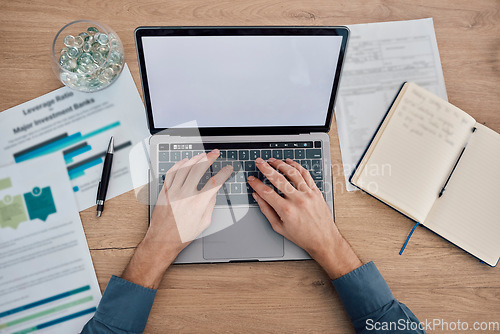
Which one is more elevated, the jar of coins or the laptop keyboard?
the jar of coins

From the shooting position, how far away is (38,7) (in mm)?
770

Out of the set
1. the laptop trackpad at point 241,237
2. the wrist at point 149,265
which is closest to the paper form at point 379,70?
the laptop trackpad at point 241,237

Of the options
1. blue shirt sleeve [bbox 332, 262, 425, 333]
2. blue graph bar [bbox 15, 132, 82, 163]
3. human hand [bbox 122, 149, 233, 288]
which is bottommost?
blue shirt sleeve [bbox 332, 262, 425, 333]

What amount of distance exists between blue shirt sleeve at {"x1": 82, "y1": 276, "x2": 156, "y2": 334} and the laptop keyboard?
0.21 m

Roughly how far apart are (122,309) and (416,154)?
68 cm

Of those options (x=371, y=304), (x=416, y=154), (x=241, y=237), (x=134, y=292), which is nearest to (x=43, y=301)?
(x=134, y=292)

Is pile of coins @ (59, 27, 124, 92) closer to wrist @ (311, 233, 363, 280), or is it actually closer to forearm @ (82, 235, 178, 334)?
forearm @ (82, 235, 178, 334)

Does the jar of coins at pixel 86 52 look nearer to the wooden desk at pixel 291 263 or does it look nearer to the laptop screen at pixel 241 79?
the wooden desk at pixel 291 263

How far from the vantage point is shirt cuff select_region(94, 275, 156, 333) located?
26.0 inches

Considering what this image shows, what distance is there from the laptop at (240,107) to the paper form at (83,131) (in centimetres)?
7

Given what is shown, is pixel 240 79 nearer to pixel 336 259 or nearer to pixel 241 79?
pixel 241 79

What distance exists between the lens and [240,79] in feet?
2.12

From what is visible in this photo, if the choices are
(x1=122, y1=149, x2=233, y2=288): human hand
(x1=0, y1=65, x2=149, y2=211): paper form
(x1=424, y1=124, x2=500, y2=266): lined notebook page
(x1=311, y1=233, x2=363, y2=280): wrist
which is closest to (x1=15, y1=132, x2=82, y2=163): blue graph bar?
(x1=0, y1=65, x2=149, y2=211): paper form

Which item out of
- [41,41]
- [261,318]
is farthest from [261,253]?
[41,41]
